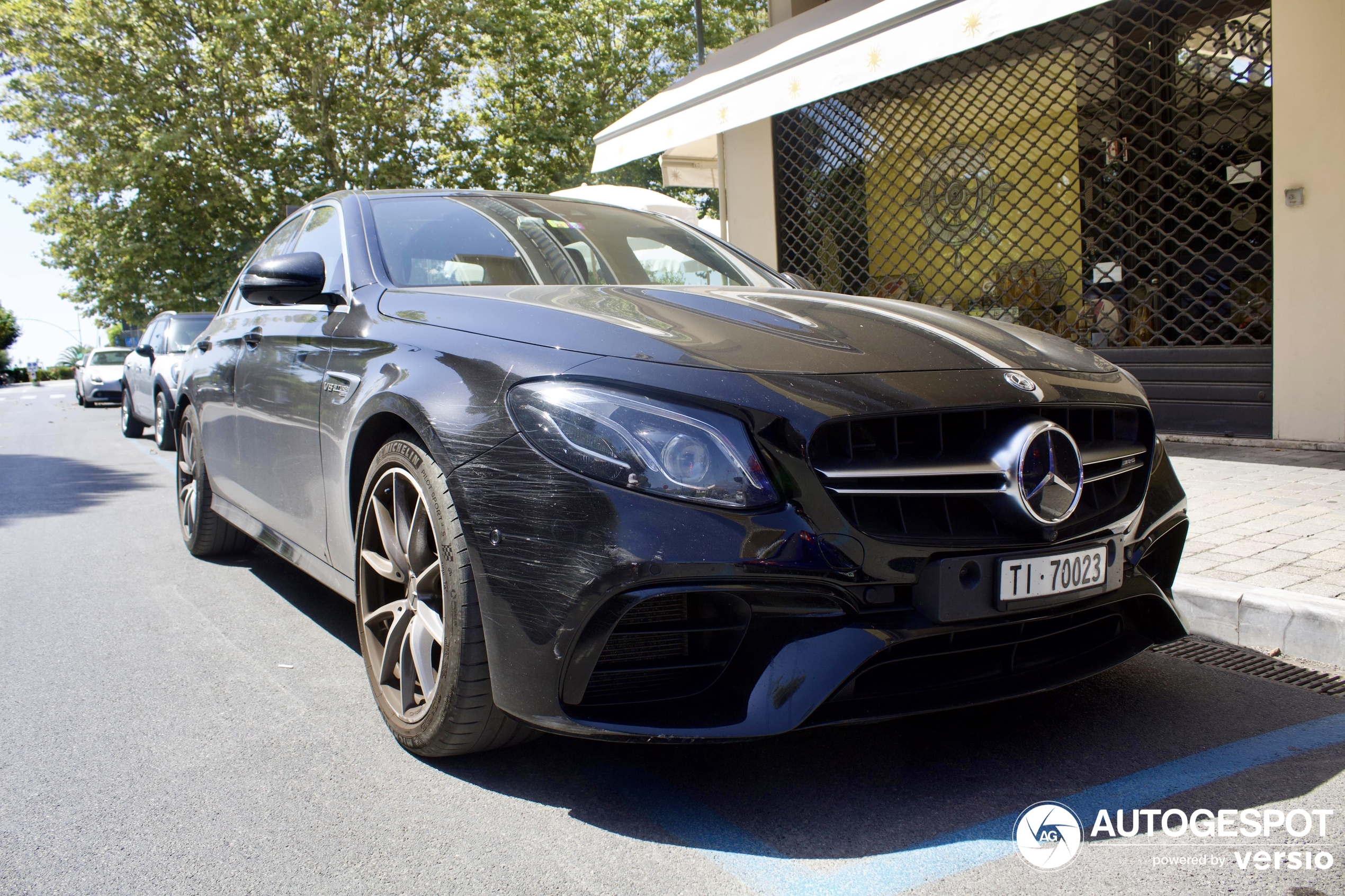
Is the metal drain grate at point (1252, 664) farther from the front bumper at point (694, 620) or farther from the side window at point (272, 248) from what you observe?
the side window at point (272, 248)

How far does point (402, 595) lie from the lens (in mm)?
2742

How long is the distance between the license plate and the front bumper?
1.7 inches

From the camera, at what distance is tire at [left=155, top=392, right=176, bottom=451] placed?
10461 millimetres

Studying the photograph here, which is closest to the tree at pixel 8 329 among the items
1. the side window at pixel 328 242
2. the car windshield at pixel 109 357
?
the car windshield at pixel 109 357

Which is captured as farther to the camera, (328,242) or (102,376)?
(102,376)

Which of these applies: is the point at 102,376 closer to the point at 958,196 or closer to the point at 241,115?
the point at 241,115

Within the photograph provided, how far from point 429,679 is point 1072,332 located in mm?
6752

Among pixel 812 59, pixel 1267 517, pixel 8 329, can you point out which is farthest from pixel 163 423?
pixel 8 329

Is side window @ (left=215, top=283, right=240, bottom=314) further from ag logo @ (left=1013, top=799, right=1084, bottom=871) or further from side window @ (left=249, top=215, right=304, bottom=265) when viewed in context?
ag logo @ (left=1013, top=799, right=1084, bottom=871)

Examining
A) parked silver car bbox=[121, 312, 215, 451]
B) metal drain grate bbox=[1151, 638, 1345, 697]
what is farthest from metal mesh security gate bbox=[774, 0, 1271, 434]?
parked silver car bbox=[121, 312, 215, 451]

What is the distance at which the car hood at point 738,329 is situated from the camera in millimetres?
2207

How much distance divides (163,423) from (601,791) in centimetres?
985

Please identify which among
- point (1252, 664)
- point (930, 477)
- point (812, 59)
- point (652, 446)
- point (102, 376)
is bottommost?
point (1252, 664)

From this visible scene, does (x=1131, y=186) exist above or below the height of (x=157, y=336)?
above
